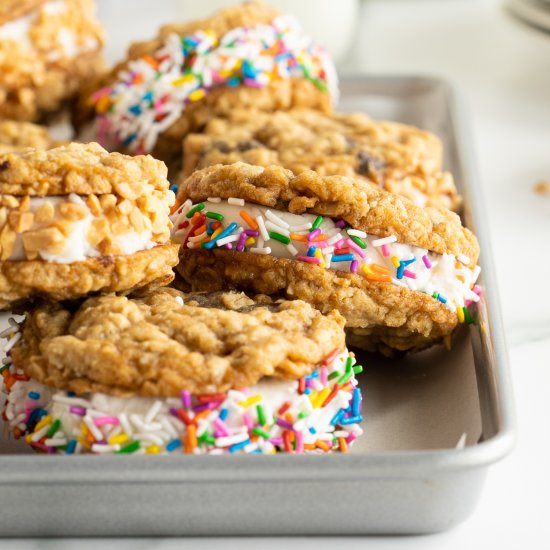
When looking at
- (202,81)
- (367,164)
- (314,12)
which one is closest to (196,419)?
(367,164)

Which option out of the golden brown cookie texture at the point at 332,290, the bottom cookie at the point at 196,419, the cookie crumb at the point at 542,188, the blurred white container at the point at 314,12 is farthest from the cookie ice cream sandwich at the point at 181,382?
the blurred white container at the point at 314,12

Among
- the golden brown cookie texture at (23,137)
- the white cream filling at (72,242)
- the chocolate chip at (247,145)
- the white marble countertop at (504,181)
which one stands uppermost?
the white cream filling at (72,242)

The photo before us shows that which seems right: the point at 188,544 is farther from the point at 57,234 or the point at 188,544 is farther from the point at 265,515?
the point at 57,234

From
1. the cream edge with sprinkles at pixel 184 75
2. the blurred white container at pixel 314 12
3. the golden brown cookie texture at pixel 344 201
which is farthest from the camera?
the blurred white container at pixel 314 12

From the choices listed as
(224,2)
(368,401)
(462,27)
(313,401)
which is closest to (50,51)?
(224,2)

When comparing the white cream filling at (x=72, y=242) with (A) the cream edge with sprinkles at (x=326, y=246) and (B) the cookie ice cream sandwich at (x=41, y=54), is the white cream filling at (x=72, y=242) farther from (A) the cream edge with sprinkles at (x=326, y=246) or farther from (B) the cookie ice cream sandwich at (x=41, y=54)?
(B) the cookie ice cream sandwich at (x=41, y=54)

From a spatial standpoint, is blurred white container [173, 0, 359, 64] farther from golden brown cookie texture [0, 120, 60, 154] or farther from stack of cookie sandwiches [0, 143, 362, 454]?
stack of cookie sandwiches [0, 143, 362, 454]

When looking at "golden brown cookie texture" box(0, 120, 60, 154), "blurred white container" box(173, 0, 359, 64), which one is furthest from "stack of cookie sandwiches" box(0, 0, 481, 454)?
"blurred white container" box(173, 0, 359, 64)
